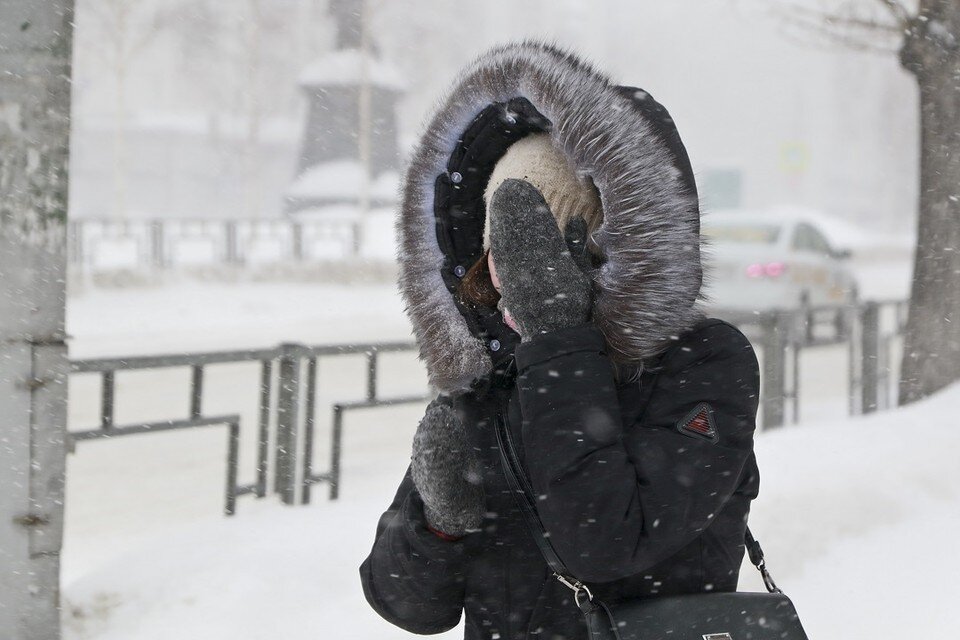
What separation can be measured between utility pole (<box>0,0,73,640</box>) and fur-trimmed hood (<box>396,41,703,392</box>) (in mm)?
1720

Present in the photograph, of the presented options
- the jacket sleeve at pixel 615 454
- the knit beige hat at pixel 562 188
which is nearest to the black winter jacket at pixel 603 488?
the jacket sleeve at pixel 615 454

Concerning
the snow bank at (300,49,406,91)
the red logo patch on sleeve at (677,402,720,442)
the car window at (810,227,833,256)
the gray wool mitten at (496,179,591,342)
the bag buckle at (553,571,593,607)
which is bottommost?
the bag buckle at (553,571,593,607)

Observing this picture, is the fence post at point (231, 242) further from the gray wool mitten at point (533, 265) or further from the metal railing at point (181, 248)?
the gray wool mitten at point (533, 265)

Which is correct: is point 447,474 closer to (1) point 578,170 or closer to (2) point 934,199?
(1) point 578,170

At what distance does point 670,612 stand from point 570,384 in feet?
1.16

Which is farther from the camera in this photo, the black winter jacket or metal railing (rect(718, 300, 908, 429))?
metal railing (rect(718, 300, 908, 429))

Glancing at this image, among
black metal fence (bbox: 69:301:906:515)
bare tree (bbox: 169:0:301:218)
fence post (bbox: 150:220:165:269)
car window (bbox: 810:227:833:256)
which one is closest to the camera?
black metal fence (bbox: 69:301:906:515)

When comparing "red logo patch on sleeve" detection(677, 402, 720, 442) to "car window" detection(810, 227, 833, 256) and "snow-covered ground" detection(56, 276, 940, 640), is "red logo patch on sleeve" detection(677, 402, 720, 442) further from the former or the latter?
"car window" detection(810, 227, 833, 256)

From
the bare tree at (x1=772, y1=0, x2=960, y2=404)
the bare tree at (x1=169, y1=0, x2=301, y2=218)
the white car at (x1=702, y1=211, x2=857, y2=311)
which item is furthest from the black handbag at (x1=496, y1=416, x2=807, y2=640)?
the bare tree at (x1=169, y1=0, x2=301, y2=218)

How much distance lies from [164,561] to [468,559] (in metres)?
2.64

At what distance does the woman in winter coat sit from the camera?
4.80ft

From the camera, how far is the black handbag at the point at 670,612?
150cm

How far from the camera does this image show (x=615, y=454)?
4.73ft

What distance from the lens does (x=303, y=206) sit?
100 feet
